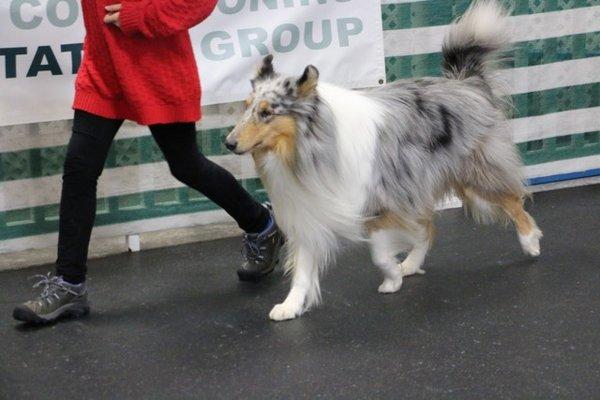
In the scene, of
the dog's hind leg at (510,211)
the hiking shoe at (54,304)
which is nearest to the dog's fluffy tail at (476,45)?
the dog's hind leg at (510,211)

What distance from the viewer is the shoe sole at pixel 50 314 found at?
13.8 ft

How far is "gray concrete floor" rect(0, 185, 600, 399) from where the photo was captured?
3.48 m

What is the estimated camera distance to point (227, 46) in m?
5.40

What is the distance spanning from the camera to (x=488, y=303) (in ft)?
14.1

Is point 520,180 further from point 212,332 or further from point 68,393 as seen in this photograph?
point 68,393

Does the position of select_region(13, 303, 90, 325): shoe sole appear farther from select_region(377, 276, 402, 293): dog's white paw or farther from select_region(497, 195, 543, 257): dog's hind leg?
select_region(497, 195, 543, 257): dog's hind leg

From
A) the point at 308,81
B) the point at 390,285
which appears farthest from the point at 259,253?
the point at 308,81

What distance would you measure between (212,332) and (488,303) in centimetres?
123

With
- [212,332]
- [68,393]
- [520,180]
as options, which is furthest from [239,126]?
[520,180]

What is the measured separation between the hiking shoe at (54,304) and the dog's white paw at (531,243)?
7.21 ft

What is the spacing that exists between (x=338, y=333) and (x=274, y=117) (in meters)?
0.93

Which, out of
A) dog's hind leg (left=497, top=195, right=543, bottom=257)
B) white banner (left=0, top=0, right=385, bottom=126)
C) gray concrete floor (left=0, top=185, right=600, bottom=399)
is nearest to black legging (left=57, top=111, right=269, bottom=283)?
gray concrete floor (left=0, top=185, right=600, bottom=399)

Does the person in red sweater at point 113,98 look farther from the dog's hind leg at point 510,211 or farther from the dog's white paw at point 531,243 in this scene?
the dog's white paw at point 531,243

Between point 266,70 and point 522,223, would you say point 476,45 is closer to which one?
point 522,223
